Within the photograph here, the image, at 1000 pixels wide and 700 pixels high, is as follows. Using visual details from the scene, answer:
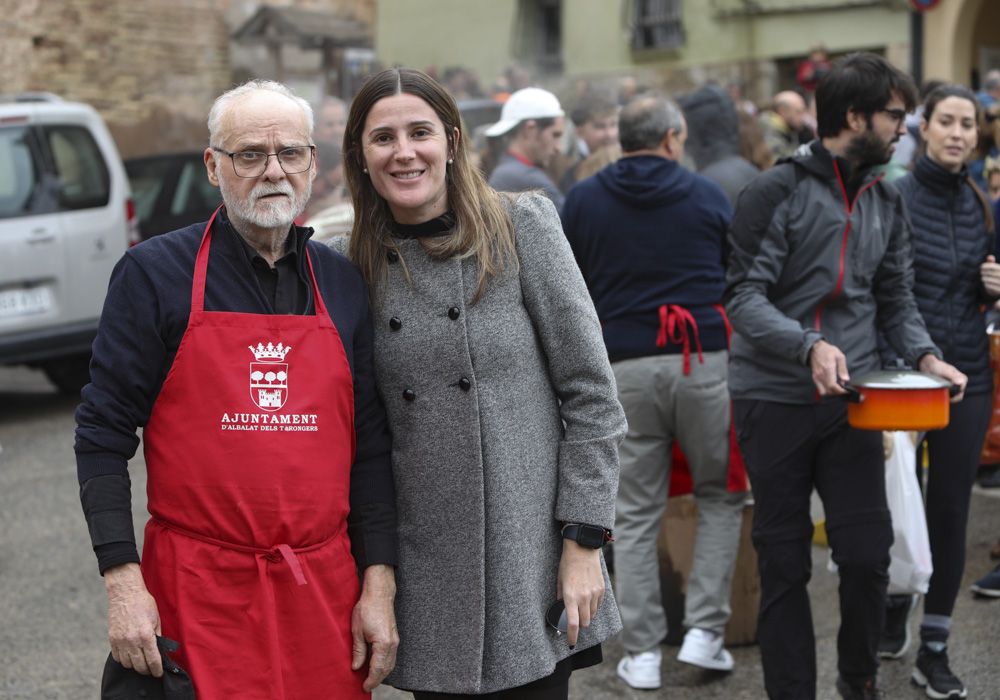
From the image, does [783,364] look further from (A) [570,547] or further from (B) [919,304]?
(A) [570,547]

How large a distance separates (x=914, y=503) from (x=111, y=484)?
2960 millimetres

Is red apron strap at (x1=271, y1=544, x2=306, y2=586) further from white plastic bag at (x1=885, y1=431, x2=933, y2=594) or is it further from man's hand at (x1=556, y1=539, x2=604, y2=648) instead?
white plastic bag at (x1=885, y1=431, x2=933, y2=594)

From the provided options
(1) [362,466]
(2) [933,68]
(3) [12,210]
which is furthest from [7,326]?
(2) [933,68]

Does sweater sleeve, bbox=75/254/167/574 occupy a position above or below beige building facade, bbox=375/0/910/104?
below

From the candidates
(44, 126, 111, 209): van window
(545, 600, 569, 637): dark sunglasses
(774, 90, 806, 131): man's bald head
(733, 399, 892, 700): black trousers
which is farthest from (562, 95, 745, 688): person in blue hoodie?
(774, 90, 806, 131): man's bald head

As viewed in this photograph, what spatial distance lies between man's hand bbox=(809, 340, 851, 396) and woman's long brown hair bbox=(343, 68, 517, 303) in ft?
3.90

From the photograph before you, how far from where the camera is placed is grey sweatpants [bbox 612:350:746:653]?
496 centimetres

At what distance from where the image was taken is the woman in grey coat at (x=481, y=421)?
9.37ft

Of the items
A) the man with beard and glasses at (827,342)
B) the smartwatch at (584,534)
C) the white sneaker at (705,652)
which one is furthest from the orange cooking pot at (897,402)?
the white sneaker at (705,652)

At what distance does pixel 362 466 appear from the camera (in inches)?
112

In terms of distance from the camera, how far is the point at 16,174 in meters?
9.84

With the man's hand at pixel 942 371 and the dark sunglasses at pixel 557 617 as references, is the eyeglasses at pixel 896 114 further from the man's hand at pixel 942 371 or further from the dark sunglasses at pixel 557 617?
the dark sunglasses at pixel 557 617

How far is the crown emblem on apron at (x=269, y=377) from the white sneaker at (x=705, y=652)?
2.67m

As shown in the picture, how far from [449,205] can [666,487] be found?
2394 millimetres
